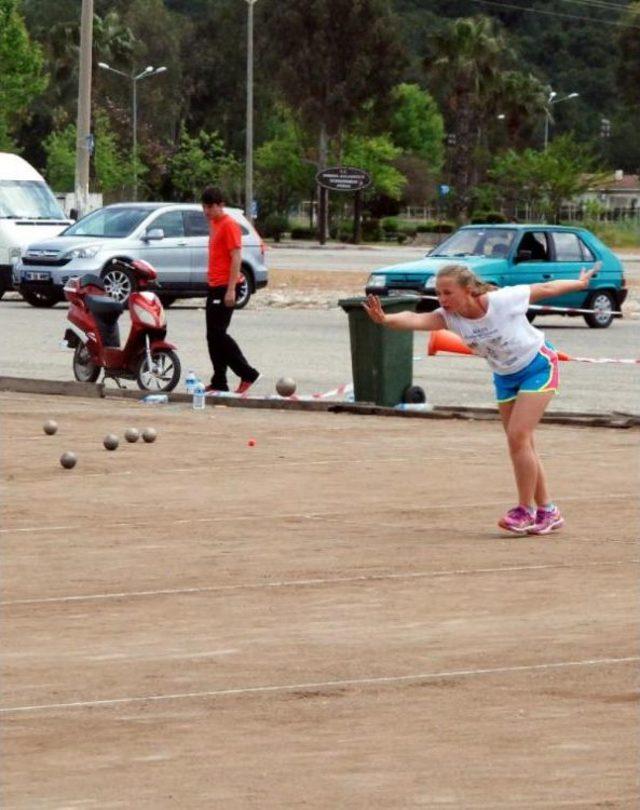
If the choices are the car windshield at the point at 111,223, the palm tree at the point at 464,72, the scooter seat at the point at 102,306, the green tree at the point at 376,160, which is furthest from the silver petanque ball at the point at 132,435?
the green tree at the point at 376,160

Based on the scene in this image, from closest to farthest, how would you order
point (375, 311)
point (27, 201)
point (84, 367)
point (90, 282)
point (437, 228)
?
point (375, 311) → point (90, 282) → point (84, 367) → point (27, 201) → point (437, 228)

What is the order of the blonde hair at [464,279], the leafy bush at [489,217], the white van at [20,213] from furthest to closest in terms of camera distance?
the leafy bush at [489,217] → the white van at [20,213] → the blonde hair at [464,279]

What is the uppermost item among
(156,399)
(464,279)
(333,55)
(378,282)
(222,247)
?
(333,55)

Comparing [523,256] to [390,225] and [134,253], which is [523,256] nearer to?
[134,253]

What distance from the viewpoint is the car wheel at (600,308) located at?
31875 mm

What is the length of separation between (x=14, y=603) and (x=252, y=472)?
16.4 feet

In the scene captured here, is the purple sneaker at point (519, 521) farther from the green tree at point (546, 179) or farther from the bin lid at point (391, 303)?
the green tree at point (546, 179)

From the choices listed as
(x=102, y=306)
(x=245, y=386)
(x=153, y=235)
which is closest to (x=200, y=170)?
(x=153, y=235)

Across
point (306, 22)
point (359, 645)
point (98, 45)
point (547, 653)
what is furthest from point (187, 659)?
point (98, 45)

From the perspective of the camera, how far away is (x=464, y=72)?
92.8 m

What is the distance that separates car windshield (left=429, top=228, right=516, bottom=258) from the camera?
102 feet

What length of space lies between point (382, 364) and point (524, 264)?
39.4 feet

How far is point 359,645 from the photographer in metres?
8.25

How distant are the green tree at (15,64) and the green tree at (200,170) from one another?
10.2 metres
